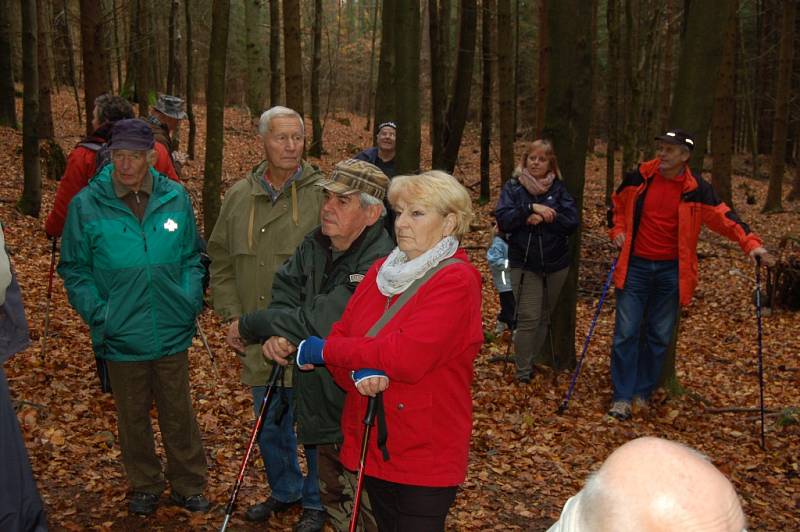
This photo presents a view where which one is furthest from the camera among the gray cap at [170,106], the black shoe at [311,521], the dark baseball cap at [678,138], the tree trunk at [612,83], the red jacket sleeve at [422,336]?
the tree trunk at [612,83]

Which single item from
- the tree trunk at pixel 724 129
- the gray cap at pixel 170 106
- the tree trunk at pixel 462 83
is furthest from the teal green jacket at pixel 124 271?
the tree trunk at pixel 724 129

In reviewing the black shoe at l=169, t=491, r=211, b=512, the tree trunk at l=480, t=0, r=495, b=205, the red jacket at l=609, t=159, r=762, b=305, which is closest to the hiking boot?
the red jacket at l=609, t=159, r=762, b=305

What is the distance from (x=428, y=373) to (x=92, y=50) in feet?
35.8

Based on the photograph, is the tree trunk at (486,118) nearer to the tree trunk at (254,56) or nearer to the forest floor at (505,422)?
the forest floor at (505,422)

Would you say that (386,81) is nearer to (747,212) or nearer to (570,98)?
(570,98)

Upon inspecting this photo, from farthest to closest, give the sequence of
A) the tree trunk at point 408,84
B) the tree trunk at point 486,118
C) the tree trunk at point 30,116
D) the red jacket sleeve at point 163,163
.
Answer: the tree trunk at point 486,118 → the tree trunk at point 30,116 → the tree trunk at point 408,84 → the red jacket sleeve at point 163,163

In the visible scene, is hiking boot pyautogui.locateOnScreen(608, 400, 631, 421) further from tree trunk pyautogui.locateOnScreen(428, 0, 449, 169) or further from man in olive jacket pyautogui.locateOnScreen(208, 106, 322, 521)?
tree trunk pyautogui.locateOnScreen(428, 0, 449, 169)

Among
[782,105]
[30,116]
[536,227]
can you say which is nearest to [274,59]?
[30,116]

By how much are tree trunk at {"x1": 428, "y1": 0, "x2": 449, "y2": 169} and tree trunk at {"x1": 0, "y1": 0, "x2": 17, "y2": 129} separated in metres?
9.94

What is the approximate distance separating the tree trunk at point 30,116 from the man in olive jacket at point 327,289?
889cm

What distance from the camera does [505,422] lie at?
6.75 meters

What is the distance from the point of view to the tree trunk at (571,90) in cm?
732

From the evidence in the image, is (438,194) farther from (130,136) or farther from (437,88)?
(437,88)

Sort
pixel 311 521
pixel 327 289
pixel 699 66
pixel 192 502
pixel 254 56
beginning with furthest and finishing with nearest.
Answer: pixel 254 56, pixel 699 66, pixel 192 502, pixel 311 521, pixel 327 289
